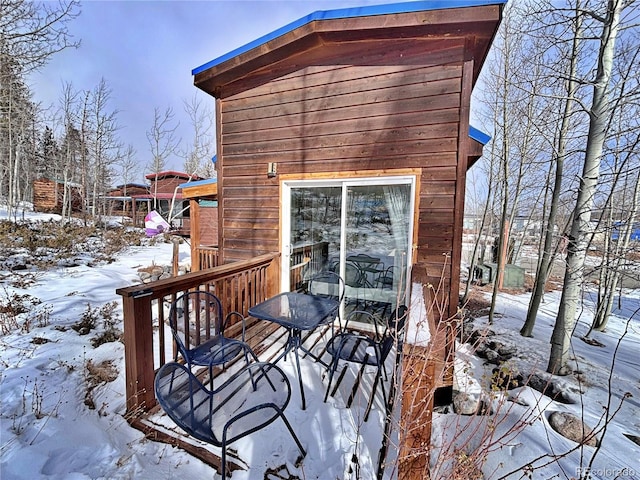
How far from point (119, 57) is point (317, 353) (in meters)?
12.7

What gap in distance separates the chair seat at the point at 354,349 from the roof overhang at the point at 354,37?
9.66ft

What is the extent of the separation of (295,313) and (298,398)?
677 mm

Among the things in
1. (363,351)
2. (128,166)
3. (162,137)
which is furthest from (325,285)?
(128,166)

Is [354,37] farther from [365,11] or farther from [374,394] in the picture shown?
[374,394]

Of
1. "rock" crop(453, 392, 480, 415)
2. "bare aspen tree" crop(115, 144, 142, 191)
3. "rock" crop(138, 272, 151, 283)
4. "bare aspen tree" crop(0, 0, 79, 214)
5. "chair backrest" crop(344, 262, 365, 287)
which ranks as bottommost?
"rock" crop(453, 392, 480, 415)

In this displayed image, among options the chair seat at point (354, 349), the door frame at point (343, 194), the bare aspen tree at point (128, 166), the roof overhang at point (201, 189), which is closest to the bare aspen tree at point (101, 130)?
the bare aspen tree at point (128, 166)

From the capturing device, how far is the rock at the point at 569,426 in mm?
2092

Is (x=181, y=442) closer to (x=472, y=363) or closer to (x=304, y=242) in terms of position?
(x=304, y=242)

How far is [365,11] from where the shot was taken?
2869 millimetres

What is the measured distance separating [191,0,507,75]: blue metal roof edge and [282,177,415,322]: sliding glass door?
5.28ft

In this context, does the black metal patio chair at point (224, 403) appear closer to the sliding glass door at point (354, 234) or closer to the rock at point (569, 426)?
the sliding glass door at point (354, 234)

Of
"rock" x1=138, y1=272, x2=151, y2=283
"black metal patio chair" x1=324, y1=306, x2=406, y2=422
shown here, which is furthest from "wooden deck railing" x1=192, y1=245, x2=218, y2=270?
"black metal patio chair" x1=324, y1=306, x2=406, y2=422

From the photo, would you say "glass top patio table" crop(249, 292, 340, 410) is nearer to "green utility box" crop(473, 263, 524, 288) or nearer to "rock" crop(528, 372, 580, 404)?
"rock" crop(528, 372, 580, 404)

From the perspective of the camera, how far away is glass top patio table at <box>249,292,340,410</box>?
2.29 metres
